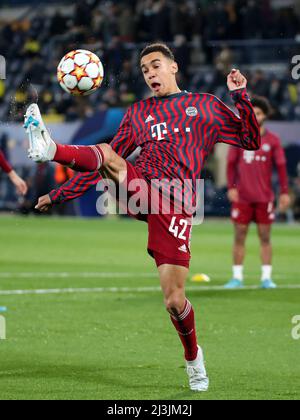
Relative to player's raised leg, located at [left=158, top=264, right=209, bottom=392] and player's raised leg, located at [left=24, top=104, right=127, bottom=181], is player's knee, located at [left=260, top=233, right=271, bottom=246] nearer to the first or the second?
player's raised leg, located at [left=158, top=264, right=209, bottom=392]

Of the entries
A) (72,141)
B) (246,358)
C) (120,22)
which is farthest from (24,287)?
(120,22)

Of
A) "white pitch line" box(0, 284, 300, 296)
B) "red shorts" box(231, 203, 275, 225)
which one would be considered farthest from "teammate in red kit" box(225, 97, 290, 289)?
"white pitch line" box(0, 284, 300, 296)

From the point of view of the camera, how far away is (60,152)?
6.70 m

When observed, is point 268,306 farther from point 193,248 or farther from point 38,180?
point 38,180

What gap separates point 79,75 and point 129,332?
2821 mm

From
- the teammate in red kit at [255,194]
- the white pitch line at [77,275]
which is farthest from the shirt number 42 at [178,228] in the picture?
the white pitch line at [77,275]

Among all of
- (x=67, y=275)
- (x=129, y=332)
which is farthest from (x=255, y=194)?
(x=129, y=332)

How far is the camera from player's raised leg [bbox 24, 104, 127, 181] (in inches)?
260

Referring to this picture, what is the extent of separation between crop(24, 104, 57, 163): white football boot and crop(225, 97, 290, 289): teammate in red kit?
704 cm

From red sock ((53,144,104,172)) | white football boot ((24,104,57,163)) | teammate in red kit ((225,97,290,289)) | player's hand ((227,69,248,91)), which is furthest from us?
teammate in red kit ((225,97,290,289))

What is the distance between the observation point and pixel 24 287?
523 inches

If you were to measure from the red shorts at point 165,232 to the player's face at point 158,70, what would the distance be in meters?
0.71

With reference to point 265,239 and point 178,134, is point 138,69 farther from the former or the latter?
point 178,134

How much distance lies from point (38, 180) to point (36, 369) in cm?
2237
